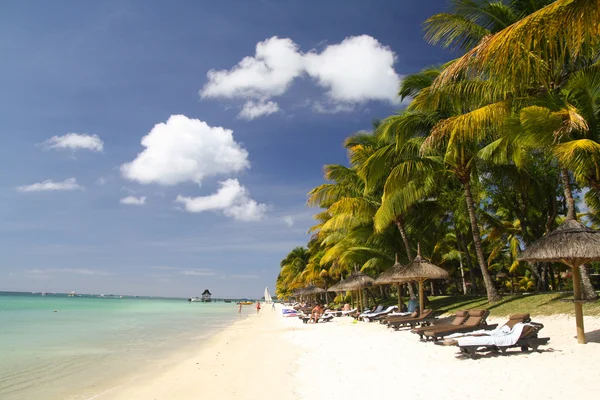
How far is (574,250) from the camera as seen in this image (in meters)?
7.52

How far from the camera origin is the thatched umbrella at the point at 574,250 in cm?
731

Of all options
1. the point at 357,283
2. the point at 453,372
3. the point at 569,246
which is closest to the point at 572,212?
the point at 569,246

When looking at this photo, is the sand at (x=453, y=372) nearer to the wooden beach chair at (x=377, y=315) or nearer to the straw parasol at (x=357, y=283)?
the wooden beach chair at (x=377, y=315)

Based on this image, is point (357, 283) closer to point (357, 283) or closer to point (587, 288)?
point (357, 283)

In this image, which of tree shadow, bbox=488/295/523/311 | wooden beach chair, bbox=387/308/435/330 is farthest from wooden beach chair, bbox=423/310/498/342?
tree shadow, bbox=488/295/523/311

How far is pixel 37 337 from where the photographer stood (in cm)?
1822

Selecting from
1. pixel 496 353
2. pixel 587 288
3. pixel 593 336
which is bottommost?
pixel 496 353

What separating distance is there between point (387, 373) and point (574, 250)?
A: 400 centimetres

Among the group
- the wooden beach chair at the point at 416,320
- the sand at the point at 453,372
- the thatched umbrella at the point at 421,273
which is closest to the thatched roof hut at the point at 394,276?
the thatched umbrella at the point at 421,273

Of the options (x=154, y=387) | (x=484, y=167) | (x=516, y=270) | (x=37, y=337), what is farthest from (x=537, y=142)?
(x=516, y=270)

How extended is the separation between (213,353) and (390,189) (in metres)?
7.99

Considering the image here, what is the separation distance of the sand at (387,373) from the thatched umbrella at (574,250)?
0.77 m

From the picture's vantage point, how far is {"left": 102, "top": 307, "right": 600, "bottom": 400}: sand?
5527mm

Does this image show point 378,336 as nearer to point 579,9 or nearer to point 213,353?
point 213,353
